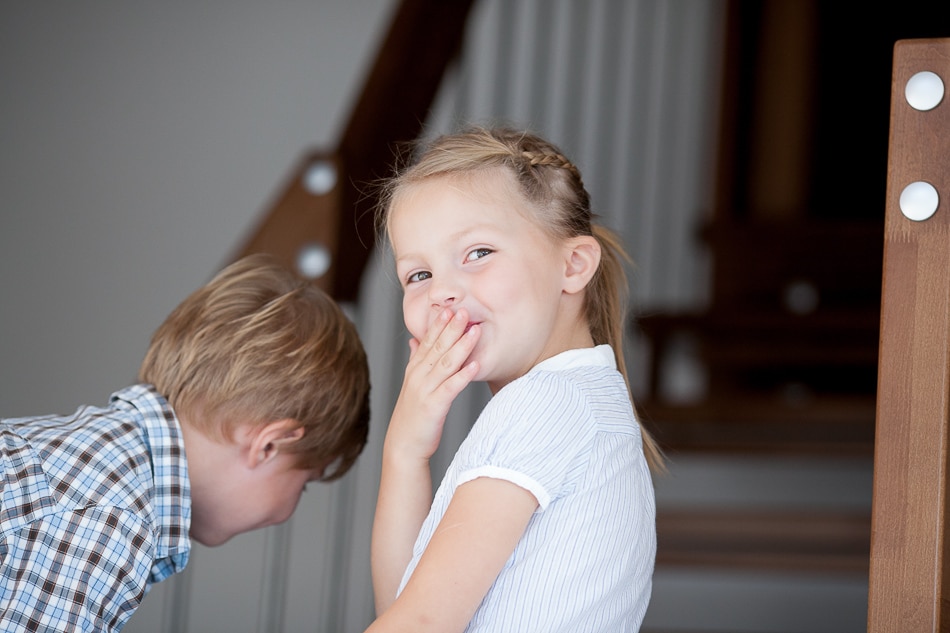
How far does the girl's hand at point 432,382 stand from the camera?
42.6 inches

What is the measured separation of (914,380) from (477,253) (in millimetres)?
437

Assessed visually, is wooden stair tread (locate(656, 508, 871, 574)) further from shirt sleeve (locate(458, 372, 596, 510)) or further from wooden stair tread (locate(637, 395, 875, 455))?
shirt sleeve (locate(458, 372, 596, 510))

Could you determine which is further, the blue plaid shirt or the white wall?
the white wall

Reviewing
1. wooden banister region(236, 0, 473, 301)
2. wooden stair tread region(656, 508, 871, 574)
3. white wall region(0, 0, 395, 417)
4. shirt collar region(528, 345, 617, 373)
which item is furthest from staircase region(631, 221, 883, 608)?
white wall region(0, 0, 395, 417)

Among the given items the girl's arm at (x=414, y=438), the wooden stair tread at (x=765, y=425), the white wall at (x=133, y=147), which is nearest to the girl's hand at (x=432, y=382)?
the girl's arm at (x=414, y=438)

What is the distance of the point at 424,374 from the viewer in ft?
3.65

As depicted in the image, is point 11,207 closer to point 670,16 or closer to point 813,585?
point 670,16

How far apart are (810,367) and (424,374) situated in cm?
205

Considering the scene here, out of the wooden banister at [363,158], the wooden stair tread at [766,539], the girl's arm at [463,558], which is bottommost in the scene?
the wooden stair tread at [766,539]

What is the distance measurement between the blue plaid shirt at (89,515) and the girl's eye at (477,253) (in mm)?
438

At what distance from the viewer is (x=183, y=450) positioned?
50.5 inches

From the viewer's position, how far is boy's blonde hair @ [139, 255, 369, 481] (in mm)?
1328

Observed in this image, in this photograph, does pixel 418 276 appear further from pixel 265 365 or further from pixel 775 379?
pixel 775 379

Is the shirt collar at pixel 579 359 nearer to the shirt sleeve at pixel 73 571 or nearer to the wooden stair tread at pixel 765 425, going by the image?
the shirt sleeve at pixel 73 571
